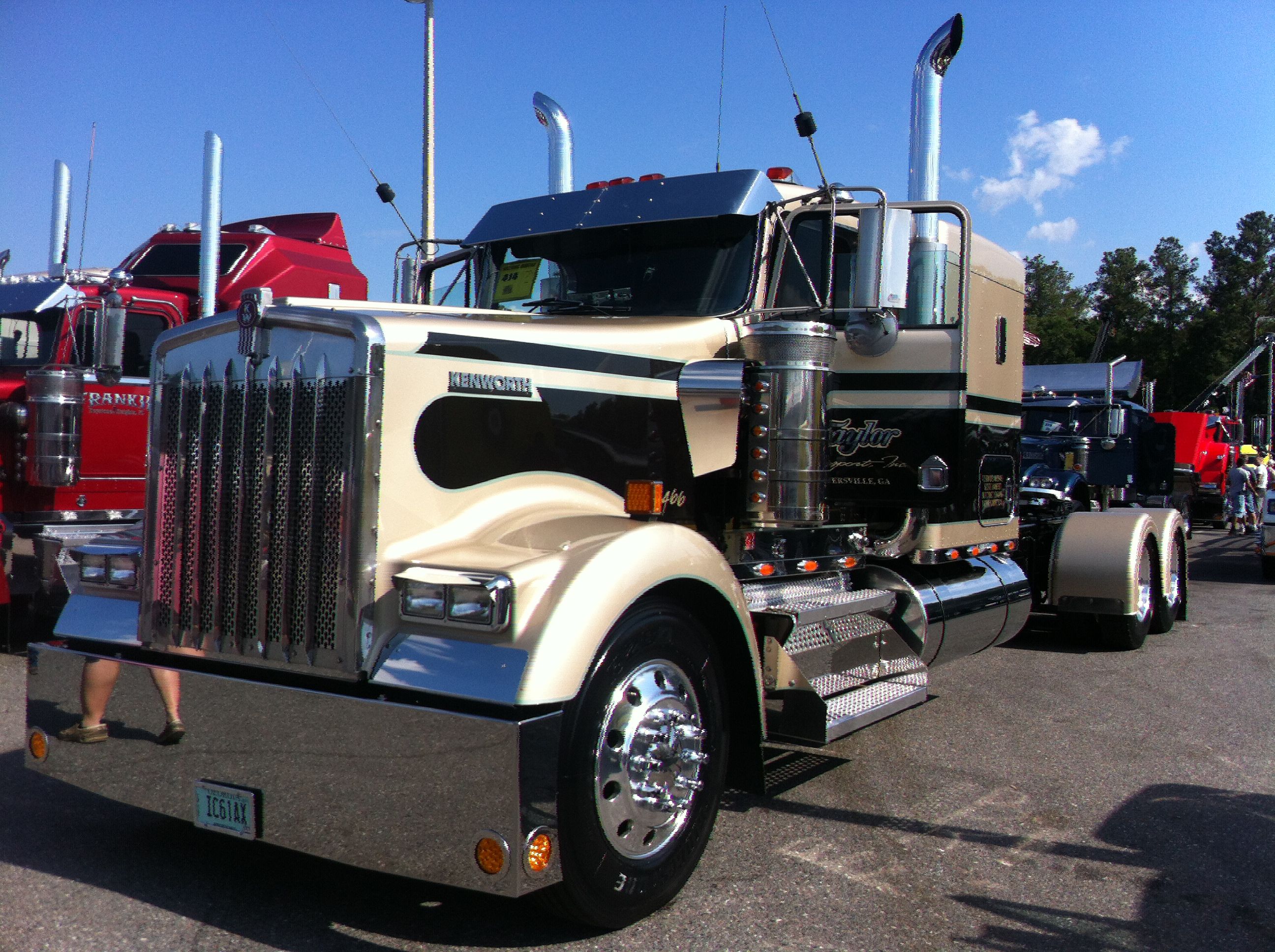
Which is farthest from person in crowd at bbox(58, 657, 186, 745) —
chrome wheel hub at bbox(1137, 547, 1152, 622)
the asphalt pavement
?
chrome wheel hub at bbox(1137, 547, 1152, 622)

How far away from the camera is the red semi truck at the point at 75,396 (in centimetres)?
748

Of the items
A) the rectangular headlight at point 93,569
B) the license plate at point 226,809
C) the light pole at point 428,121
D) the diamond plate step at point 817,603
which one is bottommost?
the license plate at point 226,809

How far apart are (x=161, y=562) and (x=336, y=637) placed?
2.75ft

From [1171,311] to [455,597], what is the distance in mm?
68590

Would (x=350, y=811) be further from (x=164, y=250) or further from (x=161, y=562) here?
(x=164, y=250)

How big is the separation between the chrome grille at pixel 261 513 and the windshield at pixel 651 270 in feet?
5.74

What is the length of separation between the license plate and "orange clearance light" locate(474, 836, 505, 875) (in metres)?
0.74

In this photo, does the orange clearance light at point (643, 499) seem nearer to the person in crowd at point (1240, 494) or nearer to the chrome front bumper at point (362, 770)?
the chrome front bumper at point (362, 770)

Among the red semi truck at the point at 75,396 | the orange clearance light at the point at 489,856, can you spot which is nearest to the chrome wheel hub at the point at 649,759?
the orange clearance light at the point at 489,856

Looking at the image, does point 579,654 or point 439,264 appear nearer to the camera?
point 579,654

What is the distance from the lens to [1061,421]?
14.6 m

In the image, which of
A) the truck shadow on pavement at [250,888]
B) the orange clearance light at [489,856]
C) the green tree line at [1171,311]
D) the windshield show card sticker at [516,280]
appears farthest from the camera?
the green tree line at [1171,311]

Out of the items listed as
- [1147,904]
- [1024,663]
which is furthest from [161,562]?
[1024,663]

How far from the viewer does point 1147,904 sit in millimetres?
3842
